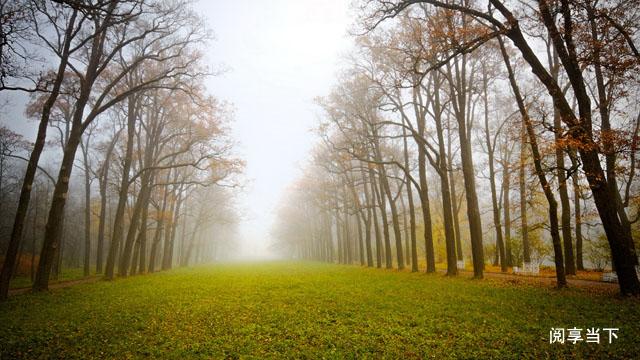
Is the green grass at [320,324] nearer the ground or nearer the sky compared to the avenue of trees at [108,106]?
nearer the ground

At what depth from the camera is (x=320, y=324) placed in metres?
7.20

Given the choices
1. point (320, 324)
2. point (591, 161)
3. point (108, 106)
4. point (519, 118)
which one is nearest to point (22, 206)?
point (108, 106)

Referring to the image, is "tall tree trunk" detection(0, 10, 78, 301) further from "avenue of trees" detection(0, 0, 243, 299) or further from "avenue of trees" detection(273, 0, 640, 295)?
"avenue of trees" detection(273, 0, 640, 295)

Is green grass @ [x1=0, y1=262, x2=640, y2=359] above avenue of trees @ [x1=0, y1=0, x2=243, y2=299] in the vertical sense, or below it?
below

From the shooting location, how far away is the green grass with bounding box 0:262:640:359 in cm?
552

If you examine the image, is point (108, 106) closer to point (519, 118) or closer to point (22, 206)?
point (22, 206)

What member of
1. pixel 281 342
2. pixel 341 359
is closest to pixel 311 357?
pixel 341 359

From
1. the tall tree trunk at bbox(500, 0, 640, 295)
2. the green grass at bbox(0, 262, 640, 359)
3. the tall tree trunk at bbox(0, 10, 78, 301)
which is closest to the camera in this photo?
the green grass at bbox(0, 262, 640, 359)

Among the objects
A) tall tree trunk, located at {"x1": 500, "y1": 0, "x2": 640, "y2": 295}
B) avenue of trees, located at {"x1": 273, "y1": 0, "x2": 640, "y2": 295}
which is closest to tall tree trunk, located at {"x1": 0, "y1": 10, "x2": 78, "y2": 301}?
avenue of trees, located at {"x1": 273, "y1": 0, "x2": 640, "y2": 295}

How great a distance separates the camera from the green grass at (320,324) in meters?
5.52

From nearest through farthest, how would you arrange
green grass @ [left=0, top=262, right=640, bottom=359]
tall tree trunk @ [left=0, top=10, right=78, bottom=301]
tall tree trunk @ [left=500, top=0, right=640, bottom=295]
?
green grass @ [left=0, top=262, right=640, bottom=359] < tall tree trunk @ [left=500, top=0, right=640, bottom=295] < tall tree trunk @ [left=0, top=10, right=78, bottom=301]

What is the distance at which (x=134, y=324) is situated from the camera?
7367 millimetres

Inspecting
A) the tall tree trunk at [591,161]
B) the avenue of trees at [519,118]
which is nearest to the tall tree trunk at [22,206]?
the avenue of trees at [519,118]

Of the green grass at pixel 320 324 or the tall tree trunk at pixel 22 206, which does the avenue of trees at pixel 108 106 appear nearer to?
the tall tree trunk at pixel 22 206
